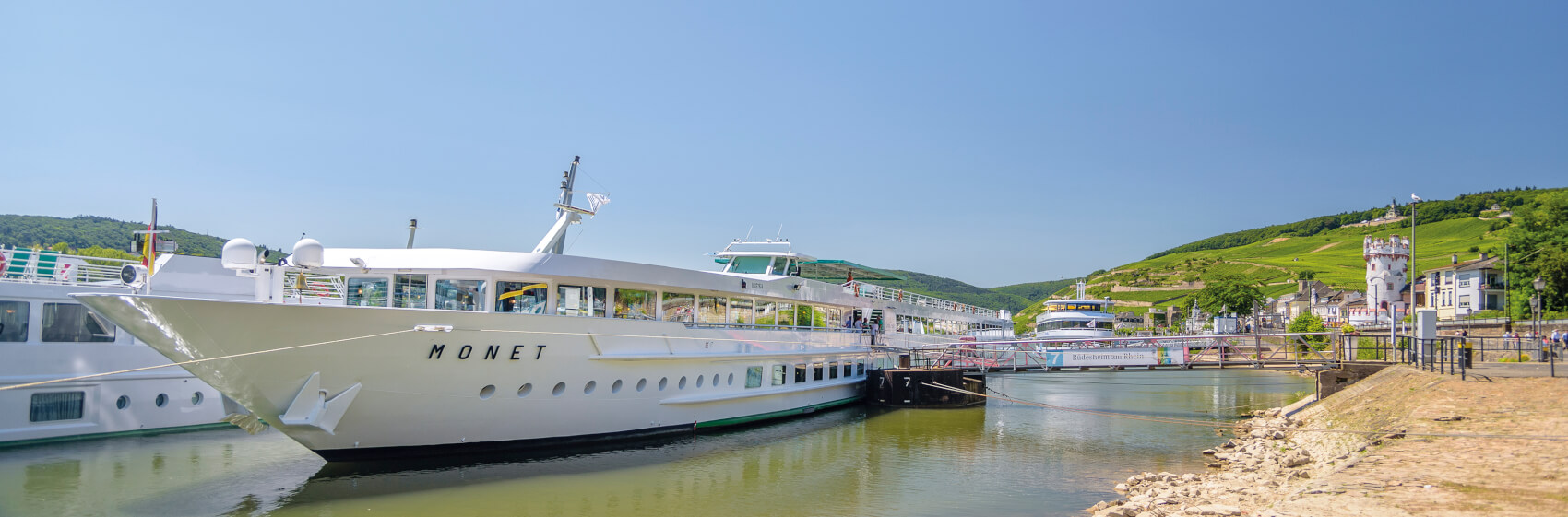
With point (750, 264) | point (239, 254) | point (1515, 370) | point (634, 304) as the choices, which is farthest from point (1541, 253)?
point (239, 254)

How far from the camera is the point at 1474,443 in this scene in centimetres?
1102

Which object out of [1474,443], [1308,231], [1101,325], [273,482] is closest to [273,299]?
[273,482]

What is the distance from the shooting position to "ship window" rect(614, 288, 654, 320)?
1584cm

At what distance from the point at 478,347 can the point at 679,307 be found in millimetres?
5031

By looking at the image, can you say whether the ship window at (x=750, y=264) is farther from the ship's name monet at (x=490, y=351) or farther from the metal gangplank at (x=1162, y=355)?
the ship's name monet at (x=490, y=351)

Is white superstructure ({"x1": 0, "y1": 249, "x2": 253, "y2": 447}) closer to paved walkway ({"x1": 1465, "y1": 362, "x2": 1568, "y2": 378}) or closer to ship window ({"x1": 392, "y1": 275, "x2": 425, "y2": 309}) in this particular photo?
ship window ({"x1": 392, "y1": 275, "x2": 425, "y2": 309})

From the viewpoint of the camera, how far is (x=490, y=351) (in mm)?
13289

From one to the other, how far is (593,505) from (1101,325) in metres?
44.8

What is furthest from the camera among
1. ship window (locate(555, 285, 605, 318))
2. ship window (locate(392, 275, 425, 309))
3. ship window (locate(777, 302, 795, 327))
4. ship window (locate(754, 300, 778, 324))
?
ship window (locate(777, 302, 795, 327))

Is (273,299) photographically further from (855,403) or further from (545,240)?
(855,403)

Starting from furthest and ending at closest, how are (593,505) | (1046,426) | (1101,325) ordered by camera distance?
(1101,325) → (1046,426) → (593,505)

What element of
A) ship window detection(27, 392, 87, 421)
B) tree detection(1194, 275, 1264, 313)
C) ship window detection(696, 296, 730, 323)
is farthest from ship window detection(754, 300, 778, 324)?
tree detection(1194, 275, 1264, 313)

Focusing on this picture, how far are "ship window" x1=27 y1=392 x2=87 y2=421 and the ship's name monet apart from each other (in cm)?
946

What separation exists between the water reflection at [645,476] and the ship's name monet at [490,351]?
73.1 inches
